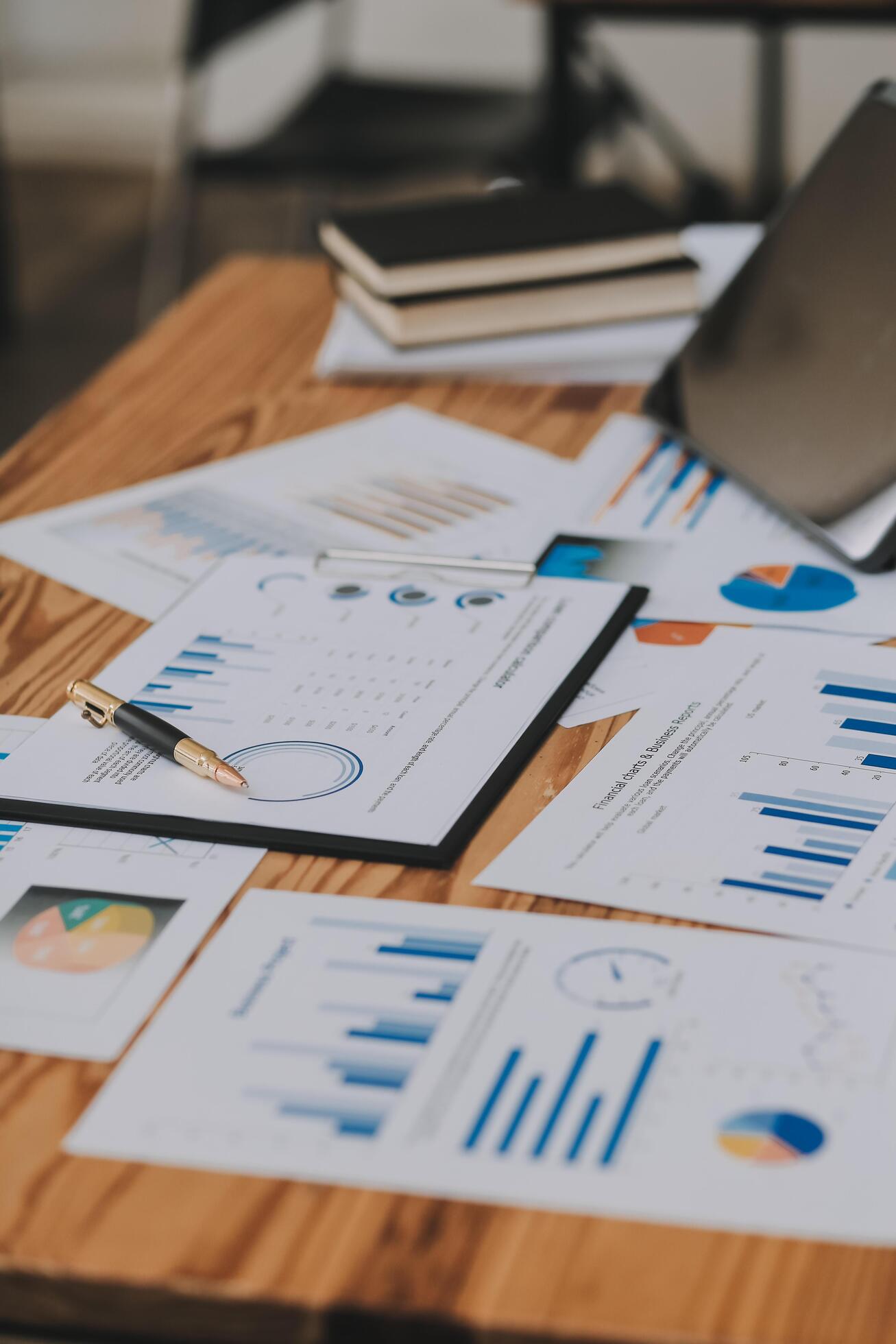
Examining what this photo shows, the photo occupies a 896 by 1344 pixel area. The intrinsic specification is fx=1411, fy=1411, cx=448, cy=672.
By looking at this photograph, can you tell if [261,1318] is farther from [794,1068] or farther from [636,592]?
[636,592]

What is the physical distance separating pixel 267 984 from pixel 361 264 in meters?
0.73

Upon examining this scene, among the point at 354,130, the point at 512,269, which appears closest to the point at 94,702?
the point at 512,269

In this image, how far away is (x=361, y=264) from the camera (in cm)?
110

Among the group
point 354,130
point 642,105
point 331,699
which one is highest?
point 331,699

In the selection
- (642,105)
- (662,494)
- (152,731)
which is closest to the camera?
(152,731)

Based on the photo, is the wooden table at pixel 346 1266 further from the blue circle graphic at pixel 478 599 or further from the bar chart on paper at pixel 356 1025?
the blue circle graphic at pixel 478 599

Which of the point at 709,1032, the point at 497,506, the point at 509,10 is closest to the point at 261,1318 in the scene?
the point at 709,1032

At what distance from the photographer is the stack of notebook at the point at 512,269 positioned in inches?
41.6

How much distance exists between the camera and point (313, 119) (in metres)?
2.57

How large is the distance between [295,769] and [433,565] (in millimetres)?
211

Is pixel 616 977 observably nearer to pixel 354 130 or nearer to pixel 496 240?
pixel 496 240

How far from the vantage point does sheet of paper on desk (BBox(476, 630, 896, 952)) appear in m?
0.55

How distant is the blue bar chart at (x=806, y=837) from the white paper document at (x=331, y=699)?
12cm

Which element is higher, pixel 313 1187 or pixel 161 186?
pixel 313 1187
